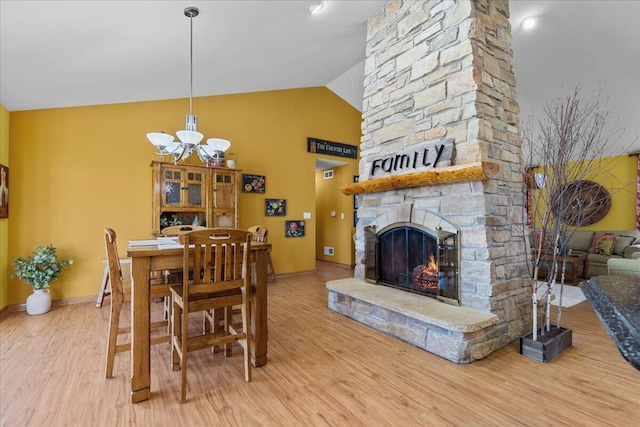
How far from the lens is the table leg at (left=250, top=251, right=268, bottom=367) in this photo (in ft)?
7.53

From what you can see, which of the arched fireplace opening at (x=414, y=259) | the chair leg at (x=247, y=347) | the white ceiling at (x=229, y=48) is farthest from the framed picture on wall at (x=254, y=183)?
the chair leg at (x=247, y=347)

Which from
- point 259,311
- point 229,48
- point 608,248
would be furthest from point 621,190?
point 229,48

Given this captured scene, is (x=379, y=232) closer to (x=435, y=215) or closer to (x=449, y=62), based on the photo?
(x=435, y=215)

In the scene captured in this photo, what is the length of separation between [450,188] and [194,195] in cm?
332

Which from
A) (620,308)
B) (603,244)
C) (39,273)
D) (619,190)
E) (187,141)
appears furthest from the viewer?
(619,190)

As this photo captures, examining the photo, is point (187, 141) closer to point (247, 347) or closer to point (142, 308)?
point (142, 308)

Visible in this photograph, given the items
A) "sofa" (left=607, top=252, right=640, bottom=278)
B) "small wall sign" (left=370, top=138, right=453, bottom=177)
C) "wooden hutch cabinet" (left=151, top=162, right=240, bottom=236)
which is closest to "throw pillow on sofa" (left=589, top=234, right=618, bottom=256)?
"sofa" (left=607, top=252, right=640, bottom=278)

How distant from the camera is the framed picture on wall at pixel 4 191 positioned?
3438mm

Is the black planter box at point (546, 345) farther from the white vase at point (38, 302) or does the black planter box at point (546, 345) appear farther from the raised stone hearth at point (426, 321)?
the white vase at point (38, 302)

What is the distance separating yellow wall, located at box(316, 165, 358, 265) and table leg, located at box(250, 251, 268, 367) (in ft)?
14.8

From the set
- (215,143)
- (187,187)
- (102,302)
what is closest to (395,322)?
(215,143)

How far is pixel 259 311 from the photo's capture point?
91.3 inches

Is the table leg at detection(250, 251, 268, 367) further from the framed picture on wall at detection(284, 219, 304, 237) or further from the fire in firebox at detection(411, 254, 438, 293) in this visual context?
the framed picture on wall at detection(284, 219, 304, 237)

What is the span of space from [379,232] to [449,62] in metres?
1.80
